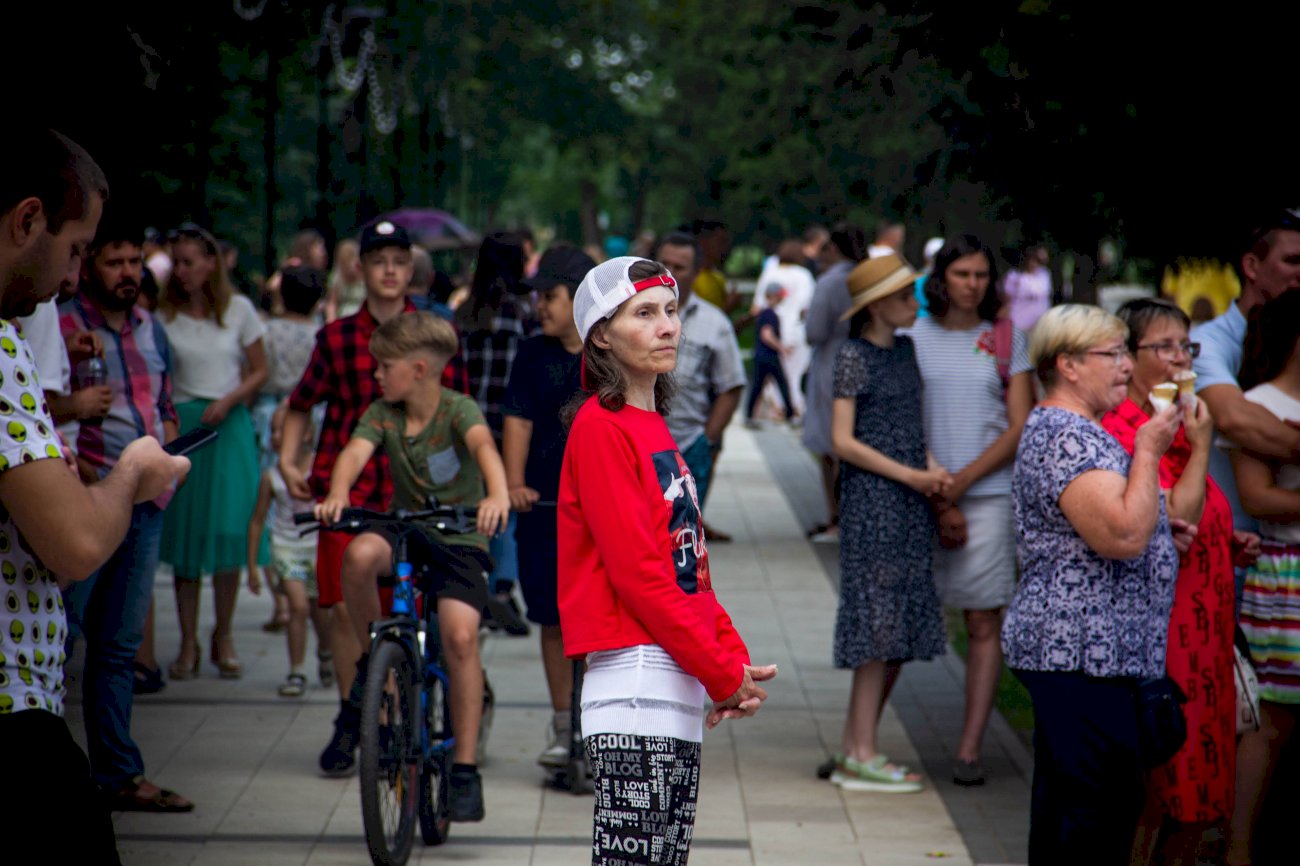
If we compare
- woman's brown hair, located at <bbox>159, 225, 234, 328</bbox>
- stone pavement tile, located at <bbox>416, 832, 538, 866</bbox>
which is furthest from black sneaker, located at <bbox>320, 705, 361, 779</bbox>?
woman's brown hair, located at <bbox>159, 225, 234, 328</bbox>

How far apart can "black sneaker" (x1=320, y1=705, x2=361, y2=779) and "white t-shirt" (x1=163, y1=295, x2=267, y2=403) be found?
239 centimetres

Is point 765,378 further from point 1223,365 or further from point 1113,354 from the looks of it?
point 1113,354

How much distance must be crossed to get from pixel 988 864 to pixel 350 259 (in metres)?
7.65

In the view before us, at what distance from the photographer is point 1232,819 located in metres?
5.79

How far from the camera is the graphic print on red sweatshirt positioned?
155 inches

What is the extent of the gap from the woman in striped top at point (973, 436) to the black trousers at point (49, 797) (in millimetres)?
4415

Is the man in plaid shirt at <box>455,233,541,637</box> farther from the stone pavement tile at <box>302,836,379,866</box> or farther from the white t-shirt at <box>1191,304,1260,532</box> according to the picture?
the white t-shirt at <box>1191,304,1260,532</box>

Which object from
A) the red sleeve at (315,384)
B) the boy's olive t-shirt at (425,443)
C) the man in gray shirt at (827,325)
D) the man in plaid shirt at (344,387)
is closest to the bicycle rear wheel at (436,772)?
the boy's olive t-shirt at (425,443)

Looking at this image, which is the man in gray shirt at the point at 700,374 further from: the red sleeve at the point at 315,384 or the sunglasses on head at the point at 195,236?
the sunglasses on head at the point at 195,236

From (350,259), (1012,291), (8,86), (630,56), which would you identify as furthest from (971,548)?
(630,56)

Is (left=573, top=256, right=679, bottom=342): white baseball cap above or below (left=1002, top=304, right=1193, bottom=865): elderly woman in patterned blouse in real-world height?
above

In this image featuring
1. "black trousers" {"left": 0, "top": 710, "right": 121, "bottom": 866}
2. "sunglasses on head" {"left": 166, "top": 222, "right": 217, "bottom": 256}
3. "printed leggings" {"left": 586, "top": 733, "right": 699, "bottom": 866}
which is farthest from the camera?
"sunglasses on head" {"left": 166, "top": 222, "right": 217, "bottom": 256}

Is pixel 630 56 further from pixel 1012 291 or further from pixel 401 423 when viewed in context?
pixel 401 423

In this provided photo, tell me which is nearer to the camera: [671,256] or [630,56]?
[671,256]
